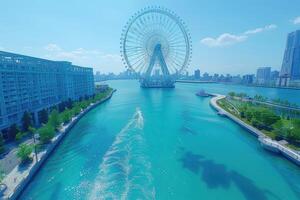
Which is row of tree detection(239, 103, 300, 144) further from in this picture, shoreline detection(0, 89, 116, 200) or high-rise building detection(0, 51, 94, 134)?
high-rise building detection(0, 51, 94, 134)

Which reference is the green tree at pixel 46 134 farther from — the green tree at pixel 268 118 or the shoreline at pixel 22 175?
the green tree at pixel 268 118

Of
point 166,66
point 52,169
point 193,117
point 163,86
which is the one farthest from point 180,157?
point 163,86

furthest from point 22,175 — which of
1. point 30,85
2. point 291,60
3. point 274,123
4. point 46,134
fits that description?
point 291,60

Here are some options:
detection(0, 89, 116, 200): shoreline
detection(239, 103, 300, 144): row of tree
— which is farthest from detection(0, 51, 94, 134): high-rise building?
detection(239, 103, 300, 144): row of tree

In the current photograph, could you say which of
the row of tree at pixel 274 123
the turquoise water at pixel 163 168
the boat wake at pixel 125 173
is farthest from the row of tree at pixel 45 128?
the row of tree at pixel 274 123

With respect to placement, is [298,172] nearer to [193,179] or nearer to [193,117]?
[193,179]

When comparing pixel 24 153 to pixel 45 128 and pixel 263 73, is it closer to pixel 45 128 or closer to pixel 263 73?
pixel 45 128
